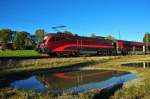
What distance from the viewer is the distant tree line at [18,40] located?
124812 mm

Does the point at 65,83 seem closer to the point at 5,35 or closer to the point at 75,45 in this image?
the point at 75,45

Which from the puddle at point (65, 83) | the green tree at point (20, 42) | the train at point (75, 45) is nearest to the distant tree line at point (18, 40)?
the green tree at point (20, 42)

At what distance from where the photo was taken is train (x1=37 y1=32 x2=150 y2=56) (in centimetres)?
4059

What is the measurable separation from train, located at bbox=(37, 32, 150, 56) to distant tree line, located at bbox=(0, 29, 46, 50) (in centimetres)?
5492

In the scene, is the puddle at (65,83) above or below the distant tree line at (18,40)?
below

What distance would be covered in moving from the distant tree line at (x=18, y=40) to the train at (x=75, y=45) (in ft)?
180

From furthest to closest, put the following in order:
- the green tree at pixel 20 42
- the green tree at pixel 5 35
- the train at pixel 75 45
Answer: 1. the green tree at pixel 5 35
2. the green tree at pixel 20 42
3. the train at pixel 75 45

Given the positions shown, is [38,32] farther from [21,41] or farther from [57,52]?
[57,52]

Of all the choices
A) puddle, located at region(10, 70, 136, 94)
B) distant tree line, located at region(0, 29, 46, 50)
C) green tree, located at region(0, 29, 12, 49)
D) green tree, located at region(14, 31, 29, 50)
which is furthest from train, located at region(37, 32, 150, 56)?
green tree, located at region(0, 29, 12, 49)

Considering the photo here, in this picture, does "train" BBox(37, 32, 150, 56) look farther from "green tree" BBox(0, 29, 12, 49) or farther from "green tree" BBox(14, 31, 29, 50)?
"green tree" BBox(0, 29, 12, 49)

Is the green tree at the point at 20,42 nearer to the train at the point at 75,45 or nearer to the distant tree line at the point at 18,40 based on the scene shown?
the distant tree line at the point at 18,40

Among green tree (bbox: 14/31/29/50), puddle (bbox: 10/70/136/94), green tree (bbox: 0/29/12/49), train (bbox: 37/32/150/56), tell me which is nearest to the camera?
puddle (bbox: 10/70/136/94)

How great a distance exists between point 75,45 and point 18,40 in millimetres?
84510

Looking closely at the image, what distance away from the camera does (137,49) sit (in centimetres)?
7475
